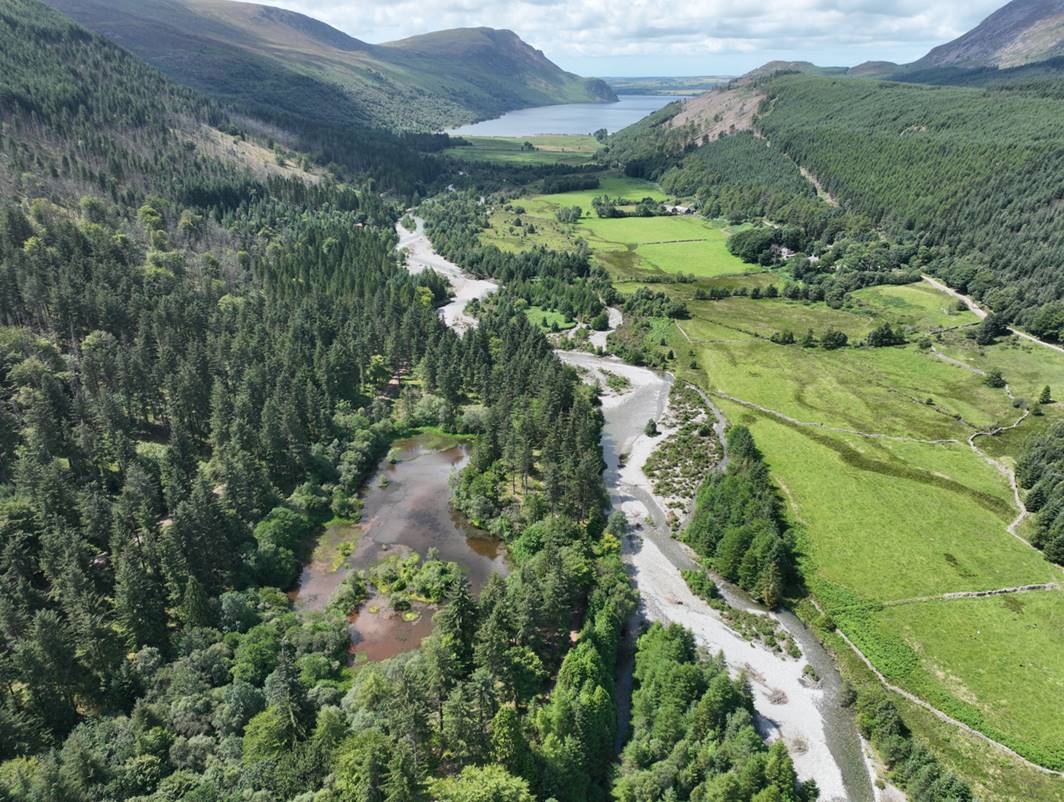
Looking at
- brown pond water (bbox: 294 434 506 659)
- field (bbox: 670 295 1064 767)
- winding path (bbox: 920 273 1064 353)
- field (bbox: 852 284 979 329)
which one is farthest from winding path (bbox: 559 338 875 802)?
winding path (bbox: 920 273 1064 353)

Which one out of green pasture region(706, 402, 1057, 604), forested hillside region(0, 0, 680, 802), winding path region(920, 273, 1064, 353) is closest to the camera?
forested hillside region(0, 0, 680, 802)

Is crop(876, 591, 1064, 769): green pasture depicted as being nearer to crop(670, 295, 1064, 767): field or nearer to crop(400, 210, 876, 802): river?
crop(670, 295, 1064, 767): field

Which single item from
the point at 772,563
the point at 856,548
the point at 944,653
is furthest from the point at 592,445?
the point at 944,653

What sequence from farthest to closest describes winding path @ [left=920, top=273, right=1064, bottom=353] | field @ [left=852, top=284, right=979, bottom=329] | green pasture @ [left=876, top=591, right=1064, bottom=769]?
field @ [left=852, top=284, right=979, bottom=329] < winding path @ [left=920, top=273, right=1064, bottom=353] < green pasture @ [left=876, top=591, right=1064, bottom=769]

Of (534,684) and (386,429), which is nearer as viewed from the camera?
(534,684)

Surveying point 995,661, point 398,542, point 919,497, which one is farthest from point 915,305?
point 398,542

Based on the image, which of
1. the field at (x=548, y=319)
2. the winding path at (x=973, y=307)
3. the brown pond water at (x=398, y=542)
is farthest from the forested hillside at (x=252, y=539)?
the winding path at (x=973, y=307)

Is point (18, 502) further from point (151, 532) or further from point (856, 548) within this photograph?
point (856, 548)

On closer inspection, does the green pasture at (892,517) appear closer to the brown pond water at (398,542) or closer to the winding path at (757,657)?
the winding path at (757,657)
